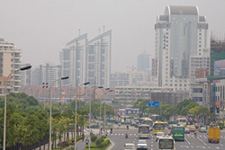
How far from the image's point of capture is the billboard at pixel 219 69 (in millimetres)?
176125

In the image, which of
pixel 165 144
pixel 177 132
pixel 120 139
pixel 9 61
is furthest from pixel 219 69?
pixel 165 144

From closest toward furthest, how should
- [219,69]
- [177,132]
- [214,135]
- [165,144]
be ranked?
[165,144]
[214,135]
[177,132]
[219,69]

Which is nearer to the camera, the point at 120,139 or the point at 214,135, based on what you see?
the point at 214,135

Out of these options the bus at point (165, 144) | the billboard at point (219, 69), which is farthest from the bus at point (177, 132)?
the billboard at point (219, 69)

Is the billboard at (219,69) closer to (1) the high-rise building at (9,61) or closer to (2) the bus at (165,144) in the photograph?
(1) the high-rise building at (9,61)

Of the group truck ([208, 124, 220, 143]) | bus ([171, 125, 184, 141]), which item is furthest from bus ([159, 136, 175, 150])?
bus ([171, 125, 184, 141])

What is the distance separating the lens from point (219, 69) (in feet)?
588

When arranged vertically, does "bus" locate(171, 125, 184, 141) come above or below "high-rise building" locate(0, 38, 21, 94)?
below

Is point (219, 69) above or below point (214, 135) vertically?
above

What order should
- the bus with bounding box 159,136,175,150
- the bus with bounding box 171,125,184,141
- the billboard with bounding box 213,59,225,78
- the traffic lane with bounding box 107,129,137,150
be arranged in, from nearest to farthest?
the bus with bounding box 159,136,175,150 → the traffic lane with bounding box 107,129,137,150 → the bus with bounding box 171,125,184,141 → the billboard with bounding box 213,59,225,78

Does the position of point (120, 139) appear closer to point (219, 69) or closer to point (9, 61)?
point (219, 69)

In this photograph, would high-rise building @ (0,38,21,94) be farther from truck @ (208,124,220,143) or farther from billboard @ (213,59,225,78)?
truck @ (208,124,220,143)

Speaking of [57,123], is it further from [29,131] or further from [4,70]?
[4,70]

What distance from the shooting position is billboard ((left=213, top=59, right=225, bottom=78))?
17612 cm
